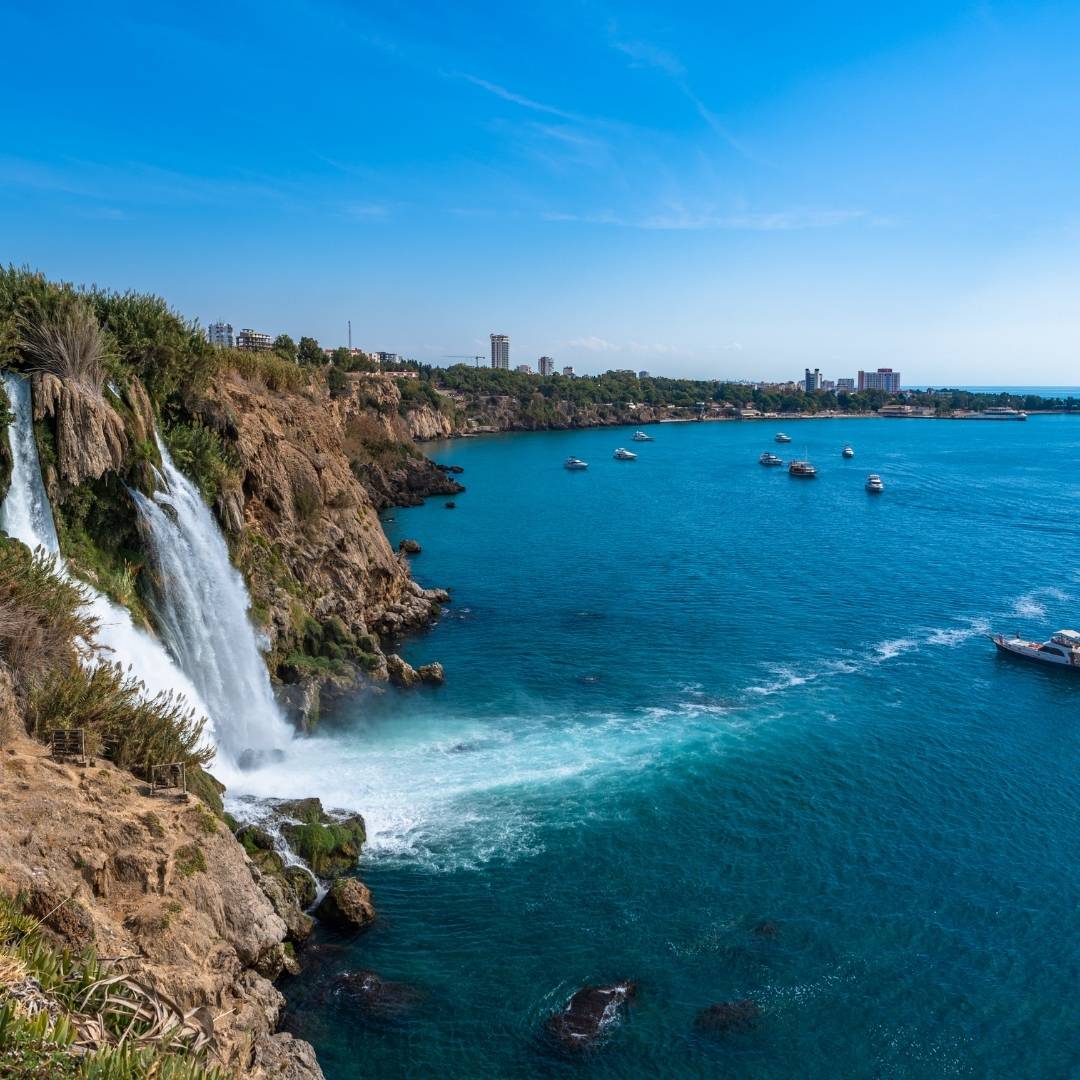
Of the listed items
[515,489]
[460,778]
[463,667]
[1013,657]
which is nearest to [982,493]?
[515,489]

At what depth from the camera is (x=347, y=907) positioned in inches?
912

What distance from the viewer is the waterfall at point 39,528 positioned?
26098 mm

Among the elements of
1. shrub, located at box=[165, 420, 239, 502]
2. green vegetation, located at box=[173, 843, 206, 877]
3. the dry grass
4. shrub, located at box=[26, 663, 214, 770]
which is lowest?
green vegetation, located at box=[173, 843, 206, 877]

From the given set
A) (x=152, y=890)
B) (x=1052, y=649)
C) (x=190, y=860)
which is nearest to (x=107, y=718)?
(x=190, y=860)

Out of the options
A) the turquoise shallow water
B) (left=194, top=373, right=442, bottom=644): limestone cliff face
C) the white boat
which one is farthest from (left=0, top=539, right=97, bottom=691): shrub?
the white boat

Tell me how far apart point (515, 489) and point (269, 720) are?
7442 cm

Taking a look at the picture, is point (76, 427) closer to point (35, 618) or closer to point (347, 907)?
point (35, 618)

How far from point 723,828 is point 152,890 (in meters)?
17.2

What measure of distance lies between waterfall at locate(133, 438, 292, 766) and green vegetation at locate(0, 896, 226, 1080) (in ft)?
61.2

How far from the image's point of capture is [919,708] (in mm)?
38031

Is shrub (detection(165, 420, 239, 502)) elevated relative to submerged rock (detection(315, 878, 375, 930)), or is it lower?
elevated

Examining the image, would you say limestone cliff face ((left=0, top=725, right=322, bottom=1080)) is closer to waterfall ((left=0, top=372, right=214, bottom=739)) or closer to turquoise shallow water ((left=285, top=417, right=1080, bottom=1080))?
turquoise shallow water ((left=285, top=417, right=1080, bottom=1080))

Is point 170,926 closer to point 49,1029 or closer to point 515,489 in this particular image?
point 49,1029

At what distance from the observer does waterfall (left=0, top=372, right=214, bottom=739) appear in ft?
85.6
